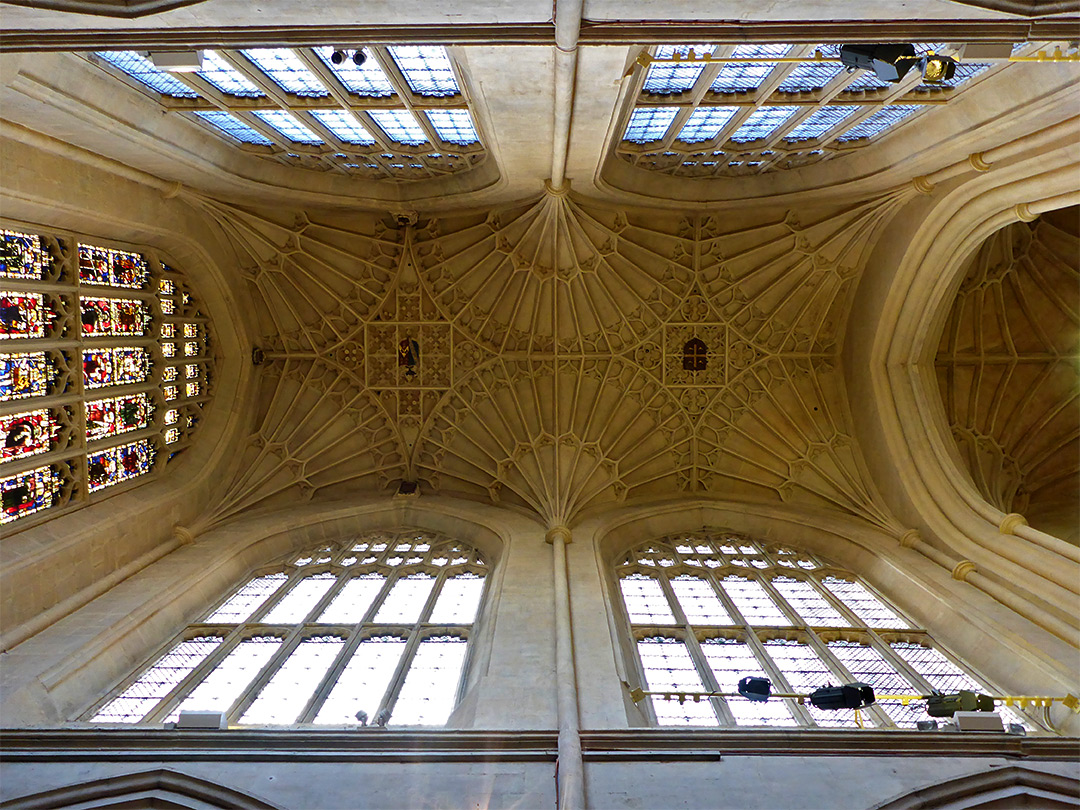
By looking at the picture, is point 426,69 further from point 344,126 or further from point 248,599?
point 248,599

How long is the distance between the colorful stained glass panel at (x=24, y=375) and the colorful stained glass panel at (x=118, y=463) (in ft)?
4.14

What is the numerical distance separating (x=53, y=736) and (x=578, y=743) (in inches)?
175

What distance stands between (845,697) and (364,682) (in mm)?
5244

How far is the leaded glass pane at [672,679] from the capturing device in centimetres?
724

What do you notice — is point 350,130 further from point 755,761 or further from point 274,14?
point 755,761

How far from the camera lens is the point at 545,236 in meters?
Result: 13.0

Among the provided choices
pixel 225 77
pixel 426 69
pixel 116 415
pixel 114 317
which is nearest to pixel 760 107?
pixel 426 69

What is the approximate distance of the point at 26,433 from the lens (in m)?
8.86

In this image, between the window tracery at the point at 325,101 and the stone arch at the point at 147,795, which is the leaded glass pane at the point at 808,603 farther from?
the window tracery at the point at 325,101

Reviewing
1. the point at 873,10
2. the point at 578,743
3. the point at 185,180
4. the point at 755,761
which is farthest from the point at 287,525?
the point at 873,10

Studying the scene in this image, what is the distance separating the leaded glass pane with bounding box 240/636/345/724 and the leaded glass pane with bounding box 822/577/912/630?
24.3ft

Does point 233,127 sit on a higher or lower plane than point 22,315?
higher

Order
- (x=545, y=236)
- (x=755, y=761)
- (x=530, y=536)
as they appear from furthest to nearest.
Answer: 1. (x=545, y=236)
2. (x=530, y=536)
3. (x=755, y=761)

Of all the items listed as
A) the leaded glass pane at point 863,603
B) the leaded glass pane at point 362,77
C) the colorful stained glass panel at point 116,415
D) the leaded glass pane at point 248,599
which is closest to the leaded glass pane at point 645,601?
the leaded glass pane at point 863,603
